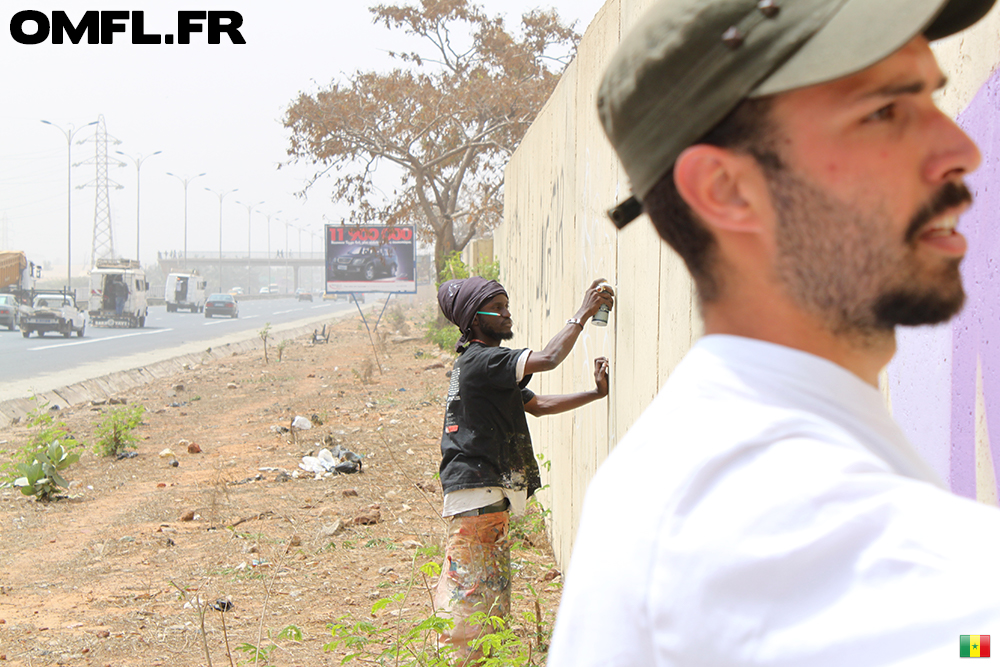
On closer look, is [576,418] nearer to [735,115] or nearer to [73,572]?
[73,572]

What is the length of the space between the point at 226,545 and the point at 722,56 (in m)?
6.10

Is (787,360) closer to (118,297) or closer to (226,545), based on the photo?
(226,545)

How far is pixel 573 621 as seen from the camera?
674 millimetres

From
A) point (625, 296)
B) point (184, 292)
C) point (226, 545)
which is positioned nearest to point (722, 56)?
point (625, 296)

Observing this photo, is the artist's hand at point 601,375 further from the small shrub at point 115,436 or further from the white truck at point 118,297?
the white truck at point 118,297

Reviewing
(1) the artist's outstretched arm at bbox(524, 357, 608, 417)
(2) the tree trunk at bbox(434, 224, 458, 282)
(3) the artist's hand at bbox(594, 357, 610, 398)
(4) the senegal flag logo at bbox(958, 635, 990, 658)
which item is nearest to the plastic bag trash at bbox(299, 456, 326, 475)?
(1) the artist's outstretched arm at bbox(524, 357, 608, 417)

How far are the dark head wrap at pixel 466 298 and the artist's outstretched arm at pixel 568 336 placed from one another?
0.36 m

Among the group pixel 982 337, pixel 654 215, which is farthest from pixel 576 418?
pixel 654 215

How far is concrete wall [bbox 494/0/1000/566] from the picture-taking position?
1.36 metres

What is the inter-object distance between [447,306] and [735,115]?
3.24 metres

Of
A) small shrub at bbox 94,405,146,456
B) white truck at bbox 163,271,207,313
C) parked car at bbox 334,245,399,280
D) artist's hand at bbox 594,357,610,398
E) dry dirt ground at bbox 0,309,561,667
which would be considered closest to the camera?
artist's hand at bbox 594,357,610,398

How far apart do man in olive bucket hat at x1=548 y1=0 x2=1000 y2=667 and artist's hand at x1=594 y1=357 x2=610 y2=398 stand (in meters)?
2.84

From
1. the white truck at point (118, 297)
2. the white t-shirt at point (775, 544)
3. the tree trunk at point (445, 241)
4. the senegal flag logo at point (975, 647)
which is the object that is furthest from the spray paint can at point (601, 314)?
the white truck at point (118, 297)

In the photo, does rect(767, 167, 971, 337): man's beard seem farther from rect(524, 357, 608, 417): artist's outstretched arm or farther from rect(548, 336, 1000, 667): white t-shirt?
rect(524, 357, 608, 417): artist's outstretched arm
